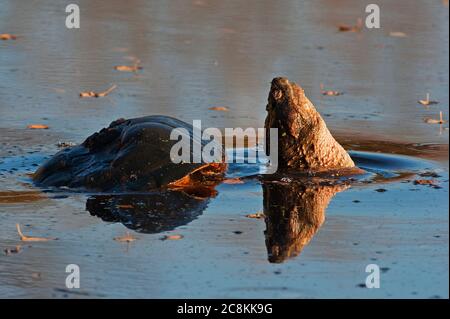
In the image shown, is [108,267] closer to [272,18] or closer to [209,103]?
[209,103]

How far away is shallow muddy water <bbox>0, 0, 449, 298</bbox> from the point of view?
6199 millimetres

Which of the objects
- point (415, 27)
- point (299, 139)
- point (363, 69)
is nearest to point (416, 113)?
point (363, 69)

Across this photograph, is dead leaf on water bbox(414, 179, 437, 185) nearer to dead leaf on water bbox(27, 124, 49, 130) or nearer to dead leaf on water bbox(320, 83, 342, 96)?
dead leaf on water bbox(320, 83, 342, 96)

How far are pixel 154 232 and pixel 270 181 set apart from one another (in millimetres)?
1813

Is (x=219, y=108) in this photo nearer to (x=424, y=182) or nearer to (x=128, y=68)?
(x=128, y=68)

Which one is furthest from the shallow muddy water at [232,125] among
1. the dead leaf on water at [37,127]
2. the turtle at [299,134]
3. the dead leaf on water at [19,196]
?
the turtle at [299,134]

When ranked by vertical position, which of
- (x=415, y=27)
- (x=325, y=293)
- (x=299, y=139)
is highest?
(x=415, y=27)

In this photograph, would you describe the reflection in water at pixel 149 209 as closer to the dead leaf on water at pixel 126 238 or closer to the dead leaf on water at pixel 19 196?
the dead leaf on water at pixel 126 238

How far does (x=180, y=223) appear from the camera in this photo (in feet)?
23.7

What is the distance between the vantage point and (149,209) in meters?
7.52

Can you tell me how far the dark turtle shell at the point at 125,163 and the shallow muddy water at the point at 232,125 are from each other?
178 millimetres

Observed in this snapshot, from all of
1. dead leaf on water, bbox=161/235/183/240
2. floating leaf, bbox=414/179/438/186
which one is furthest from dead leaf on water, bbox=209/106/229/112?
dead leaf on water, bbox=161/235/183/240

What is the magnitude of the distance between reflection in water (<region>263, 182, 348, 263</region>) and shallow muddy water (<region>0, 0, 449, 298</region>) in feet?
0.07

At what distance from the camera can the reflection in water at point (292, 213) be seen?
678 cm
